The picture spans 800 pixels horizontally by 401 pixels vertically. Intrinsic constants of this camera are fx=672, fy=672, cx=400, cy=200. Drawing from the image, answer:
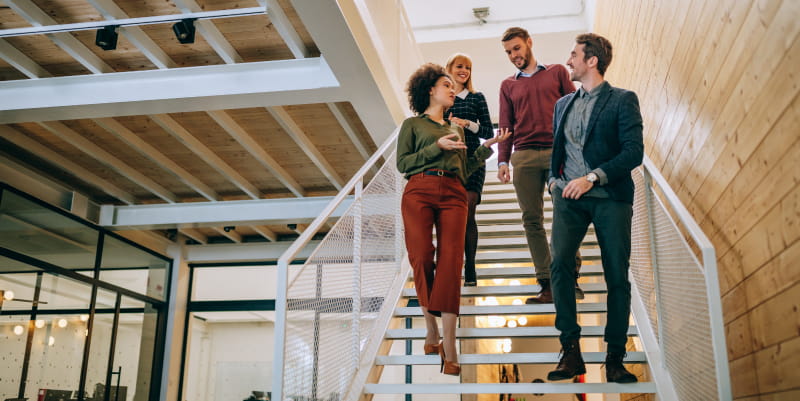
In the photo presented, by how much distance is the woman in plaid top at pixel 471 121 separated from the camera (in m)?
4.18

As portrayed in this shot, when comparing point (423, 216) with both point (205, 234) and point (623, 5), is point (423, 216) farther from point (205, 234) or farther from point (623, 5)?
point (205, 234)

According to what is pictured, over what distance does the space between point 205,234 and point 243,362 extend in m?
1.99

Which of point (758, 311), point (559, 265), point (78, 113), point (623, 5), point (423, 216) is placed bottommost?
point (758, 311)

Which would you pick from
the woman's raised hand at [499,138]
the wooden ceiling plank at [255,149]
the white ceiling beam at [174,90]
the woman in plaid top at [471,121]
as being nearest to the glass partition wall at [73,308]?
the white ceiling beam at [174,90]

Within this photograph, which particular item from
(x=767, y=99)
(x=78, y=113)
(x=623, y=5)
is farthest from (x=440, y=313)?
(x=78, y=113)

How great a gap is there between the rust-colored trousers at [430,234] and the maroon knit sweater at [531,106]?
0.92 metres

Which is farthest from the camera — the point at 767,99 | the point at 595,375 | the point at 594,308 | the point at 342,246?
the point at 595,375

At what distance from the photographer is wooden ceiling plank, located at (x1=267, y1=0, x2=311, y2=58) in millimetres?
4520

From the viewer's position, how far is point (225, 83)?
5262 millimetres

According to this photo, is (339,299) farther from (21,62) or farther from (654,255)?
(21,62)

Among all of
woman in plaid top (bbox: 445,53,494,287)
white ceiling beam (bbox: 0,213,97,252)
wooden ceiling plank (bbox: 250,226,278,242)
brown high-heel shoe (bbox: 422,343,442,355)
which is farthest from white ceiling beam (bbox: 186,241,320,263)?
brown high-heel shoe (bbox: 422,343,442,355)

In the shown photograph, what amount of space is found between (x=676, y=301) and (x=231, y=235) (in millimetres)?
7853

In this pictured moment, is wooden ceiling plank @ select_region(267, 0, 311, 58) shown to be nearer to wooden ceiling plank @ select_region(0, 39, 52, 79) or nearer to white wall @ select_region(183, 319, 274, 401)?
wooden ceiling plank @ select_region(0, 39, 52, 79)

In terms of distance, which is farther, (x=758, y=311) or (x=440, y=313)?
(x=440, y=313)
